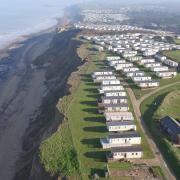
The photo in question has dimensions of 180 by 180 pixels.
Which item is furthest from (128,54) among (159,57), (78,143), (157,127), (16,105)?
(78,143)

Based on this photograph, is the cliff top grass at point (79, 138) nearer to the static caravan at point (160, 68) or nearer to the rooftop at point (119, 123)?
the rooftop at point (119, 123)

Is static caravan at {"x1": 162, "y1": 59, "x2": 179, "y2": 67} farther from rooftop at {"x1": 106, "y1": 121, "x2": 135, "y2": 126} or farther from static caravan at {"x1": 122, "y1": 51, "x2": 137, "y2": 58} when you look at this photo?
rooftop at {"x1": 106, "y1": 121, "x2": 135, "y2": 126}

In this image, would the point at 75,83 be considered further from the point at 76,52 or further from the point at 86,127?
the point at 76,52

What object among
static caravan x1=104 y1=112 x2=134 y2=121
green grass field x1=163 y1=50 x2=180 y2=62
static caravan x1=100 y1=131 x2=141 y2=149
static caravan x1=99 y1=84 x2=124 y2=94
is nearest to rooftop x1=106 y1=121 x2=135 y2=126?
static caravan x1=104 y1=112 x2=134 y2=121

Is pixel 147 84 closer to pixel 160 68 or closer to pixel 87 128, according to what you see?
pixel 160 68

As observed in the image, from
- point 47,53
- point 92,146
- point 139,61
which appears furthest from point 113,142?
point 47,53

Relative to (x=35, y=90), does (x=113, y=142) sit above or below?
above
